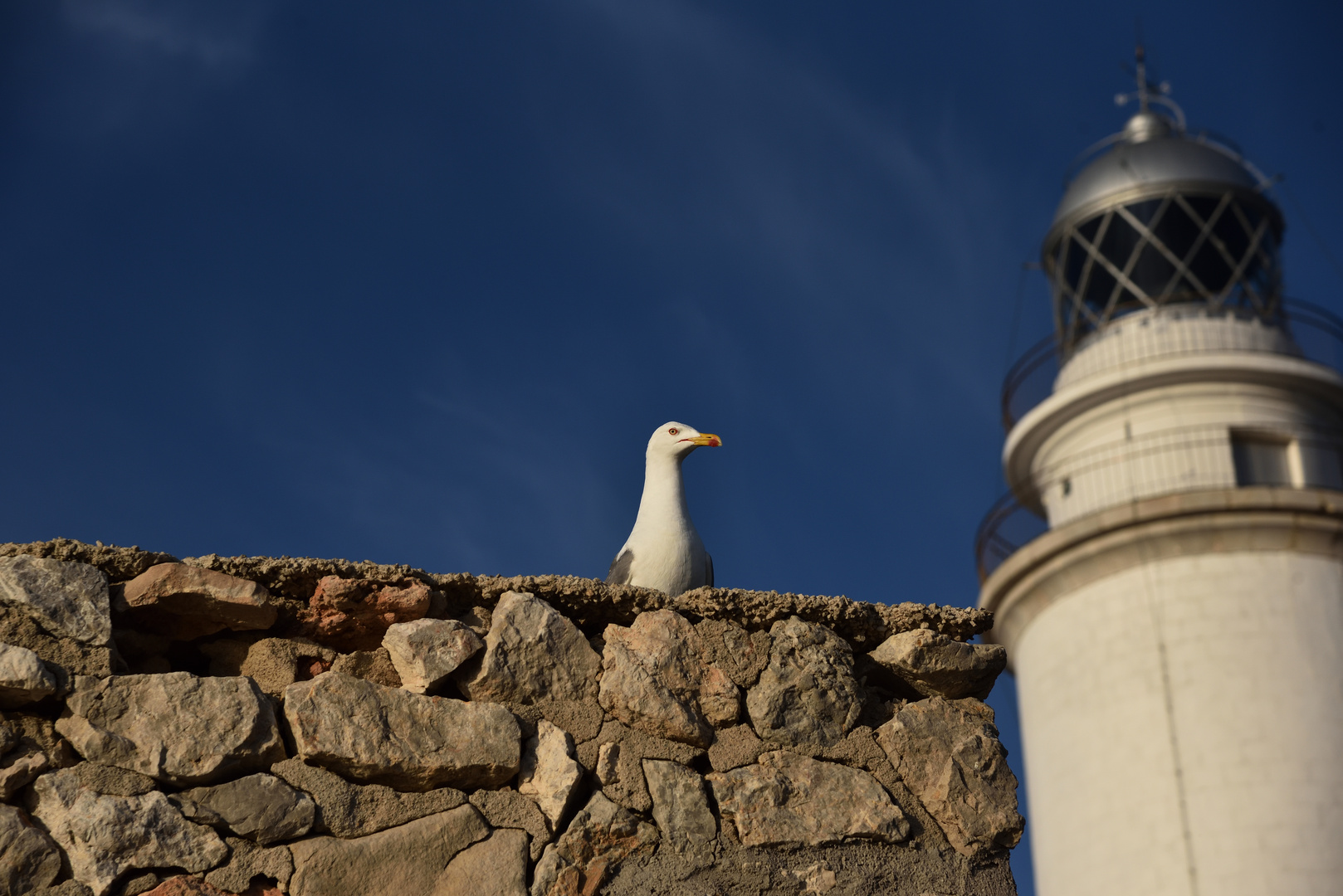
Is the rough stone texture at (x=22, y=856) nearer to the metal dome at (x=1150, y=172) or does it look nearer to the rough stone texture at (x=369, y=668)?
the rough stone texture at (x=369, y=668)

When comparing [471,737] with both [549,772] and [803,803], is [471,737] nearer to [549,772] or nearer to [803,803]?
[549,772]

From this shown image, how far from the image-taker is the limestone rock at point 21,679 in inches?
142

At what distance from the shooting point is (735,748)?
4.22 meters

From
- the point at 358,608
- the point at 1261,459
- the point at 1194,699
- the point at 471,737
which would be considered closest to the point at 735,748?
the point at 471,737

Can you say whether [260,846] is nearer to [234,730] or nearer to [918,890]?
[234,730]

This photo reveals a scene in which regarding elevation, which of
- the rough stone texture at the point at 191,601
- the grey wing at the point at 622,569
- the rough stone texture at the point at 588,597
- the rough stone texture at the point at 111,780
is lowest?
the rough stone texture at the point at 111,780

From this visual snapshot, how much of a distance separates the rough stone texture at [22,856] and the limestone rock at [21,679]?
0.28m

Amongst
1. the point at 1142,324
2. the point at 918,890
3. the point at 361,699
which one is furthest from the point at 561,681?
the point at 1142,324

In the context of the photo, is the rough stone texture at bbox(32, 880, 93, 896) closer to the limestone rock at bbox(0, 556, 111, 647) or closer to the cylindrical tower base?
the limestone rock at bbox(0, 556, 111, 647)

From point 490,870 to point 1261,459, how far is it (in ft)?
51.7

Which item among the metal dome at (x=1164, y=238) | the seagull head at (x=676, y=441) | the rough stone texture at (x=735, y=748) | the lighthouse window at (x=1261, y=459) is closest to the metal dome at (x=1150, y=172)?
the metal dome at (x=1164, y=238)

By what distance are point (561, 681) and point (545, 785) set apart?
0.32 m

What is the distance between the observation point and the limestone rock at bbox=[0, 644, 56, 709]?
142 inches

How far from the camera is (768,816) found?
409cm
